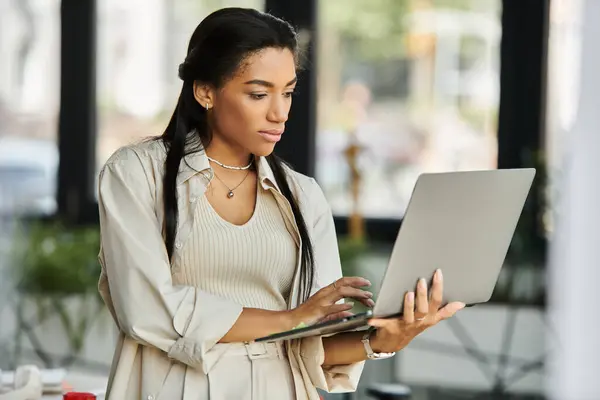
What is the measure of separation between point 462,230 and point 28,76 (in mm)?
4110

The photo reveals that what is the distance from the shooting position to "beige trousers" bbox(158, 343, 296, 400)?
1771 millimetres

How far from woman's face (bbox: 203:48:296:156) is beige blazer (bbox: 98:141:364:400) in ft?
0.29

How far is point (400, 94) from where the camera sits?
4820 millimetres

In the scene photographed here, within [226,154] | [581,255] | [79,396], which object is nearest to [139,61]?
[581,255]

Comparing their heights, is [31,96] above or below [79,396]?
above

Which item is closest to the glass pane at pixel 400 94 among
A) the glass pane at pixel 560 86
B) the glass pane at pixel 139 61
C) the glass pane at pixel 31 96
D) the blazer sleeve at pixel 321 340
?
the glass pane at pixel 560 86

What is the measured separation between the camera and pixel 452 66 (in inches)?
186

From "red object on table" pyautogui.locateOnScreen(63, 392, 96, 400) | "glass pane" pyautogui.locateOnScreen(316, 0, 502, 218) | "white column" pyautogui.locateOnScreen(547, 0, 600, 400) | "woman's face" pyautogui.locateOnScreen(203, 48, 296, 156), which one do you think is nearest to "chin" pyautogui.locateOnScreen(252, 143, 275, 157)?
"woman's face" pyautogui.locateOnScreen(203, 48, 296, 156)

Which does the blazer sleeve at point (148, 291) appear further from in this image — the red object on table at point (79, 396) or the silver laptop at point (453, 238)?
the red object on table at point (79, 396)

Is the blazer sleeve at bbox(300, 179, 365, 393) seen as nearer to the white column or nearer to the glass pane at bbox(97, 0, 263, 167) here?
the white column

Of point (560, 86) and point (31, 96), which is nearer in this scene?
point (560, 86)

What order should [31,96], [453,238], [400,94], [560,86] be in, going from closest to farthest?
[453,238]
[560,86]
[400,94]
[31,96]

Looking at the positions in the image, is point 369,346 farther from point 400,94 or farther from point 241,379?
point 400,94

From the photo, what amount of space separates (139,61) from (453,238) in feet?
12.6
